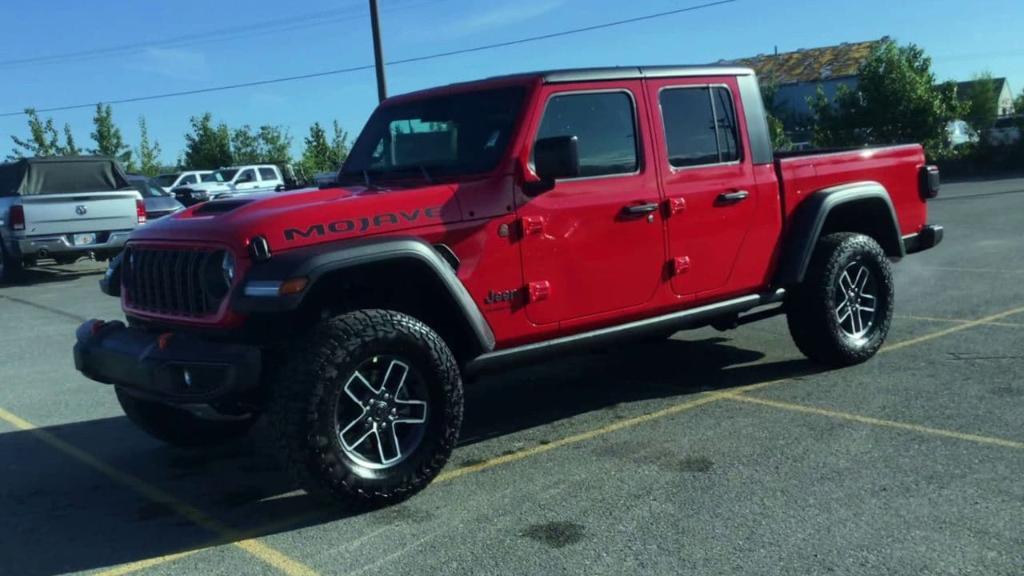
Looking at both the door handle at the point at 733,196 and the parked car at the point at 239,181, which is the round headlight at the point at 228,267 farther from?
the parked car at the point at 239,181

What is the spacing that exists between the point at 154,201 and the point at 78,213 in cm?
363

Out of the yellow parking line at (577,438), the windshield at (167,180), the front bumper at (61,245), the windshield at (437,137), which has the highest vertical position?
the windshield at (167,180)

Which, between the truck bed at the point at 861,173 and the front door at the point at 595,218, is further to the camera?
the truck bed at the point at 861,173

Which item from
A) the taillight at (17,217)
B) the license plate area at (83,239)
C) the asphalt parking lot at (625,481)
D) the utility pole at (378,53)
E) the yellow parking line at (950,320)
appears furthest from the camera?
the utility pole at (378,53)

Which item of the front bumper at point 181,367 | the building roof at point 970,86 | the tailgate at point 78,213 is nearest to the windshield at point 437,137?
the front bumper at point 181,367

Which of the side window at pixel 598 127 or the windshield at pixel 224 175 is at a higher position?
the windshield at pixel 224 175

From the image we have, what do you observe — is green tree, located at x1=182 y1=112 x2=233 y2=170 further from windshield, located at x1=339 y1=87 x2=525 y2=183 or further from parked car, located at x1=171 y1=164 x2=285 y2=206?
windshield, located at x1=339 y1=87 x2=525 y2=183

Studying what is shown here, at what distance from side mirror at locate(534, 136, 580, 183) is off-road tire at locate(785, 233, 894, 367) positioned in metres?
2.33

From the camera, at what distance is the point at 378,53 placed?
2311cm

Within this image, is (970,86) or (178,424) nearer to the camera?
(178,424)

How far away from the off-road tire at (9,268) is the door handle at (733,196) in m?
12.3

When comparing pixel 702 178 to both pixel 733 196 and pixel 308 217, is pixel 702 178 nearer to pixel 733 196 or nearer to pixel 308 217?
pixel 733 196

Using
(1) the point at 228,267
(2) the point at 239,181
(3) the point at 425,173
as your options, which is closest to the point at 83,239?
(3) the point at 425,173

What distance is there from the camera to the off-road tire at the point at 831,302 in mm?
6363
